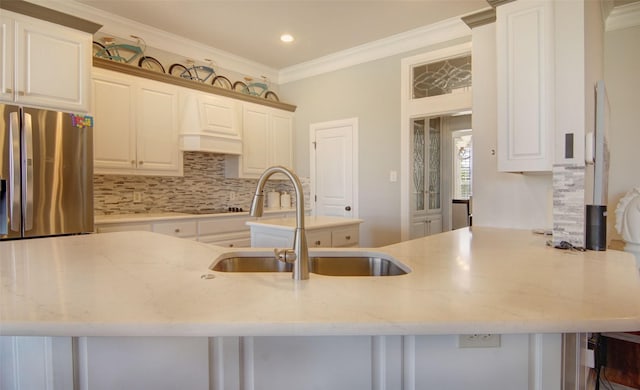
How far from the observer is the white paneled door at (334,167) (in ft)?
14.8

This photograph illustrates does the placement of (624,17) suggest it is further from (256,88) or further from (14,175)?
(14,175)

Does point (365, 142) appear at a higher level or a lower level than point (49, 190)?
higher

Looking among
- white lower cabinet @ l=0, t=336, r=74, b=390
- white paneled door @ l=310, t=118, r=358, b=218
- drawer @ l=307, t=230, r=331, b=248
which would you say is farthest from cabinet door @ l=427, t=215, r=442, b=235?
white lower cabinet @ l=0, t=336, r=74, b=390

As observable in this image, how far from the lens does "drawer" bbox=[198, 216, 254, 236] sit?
3670mm

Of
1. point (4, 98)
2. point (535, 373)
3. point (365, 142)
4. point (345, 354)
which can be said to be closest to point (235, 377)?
point (345, 354)

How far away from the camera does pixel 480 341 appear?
955 mm

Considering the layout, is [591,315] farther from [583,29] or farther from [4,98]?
[4,98]

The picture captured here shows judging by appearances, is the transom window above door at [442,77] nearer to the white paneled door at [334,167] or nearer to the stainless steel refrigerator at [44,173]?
the white paneled door at [334,167]

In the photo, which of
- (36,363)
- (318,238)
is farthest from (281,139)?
(36,363)

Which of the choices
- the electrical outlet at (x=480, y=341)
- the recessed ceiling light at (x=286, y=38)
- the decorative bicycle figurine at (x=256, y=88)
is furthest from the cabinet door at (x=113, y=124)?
the electrical outlet at (x=480, y=341)

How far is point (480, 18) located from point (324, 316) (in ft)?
8.17

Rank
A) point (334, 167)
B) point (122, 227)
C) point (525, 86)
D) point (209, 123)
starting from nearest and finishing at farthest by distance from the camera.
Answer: point (525, 86) < point (122, 227) < point (209, 123) < point (334, 167)

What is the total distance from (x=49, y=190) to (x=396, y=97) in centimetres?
341

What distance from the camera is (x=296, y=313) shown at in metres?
0.80
